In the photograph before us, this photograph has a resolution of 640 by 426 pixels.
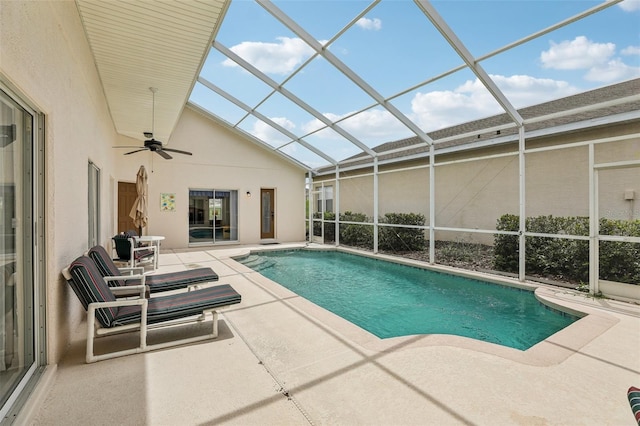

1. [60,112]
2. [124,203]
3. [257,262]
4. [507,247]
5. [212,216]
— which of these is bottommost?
[257,262]

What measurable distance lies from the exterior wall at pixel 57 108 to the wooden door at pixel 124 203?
6839mm

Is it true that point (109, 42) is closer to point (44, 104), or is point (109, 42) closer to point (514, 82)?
point (44, 104)

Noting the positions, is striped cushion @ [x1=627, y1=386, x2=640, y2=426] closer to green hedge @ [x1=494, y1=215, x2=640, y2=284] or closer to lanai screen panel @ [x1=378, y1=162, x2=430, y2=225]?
green hedge @ [x1=494, y1=215, x2=640, y2=284]

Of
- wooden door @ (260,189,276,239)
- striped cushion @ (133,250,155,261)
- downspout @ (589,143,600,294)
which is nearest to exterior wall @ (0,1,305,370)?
striped cushion @ (133,250,155,261)

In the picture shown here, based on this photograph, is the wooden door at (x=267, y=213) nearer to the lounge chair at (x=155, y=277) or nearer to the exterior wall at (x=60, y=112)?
the exterior wall at (x=60, y=112)

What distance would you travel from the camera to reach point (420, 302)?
5785 mm

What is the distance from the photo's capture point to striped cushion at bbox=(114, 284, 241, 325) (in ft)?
10.6

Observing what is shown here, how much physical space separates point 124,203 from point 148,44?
7.36 m

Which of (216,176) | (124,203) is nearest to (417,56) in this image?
(216,176)

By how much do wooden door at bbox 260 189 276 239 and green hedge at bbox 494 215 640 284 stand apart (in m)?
8.56

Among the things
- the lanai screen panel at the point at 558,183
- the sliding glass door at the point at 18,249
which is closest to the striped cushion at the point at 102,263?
the sliding glass door at the point at 18,249

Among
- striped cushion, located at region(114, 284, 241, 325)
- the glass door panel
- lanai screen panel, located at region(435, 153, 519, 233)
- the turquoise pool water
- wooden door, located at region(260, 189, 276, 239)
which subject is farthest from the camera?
wooden door, located at region(260, 189, 276, 239)

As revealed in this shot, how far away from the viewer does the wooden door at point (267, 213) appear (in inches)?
522

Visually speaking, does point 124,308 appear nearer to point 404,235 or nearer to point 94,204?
point 94,204
